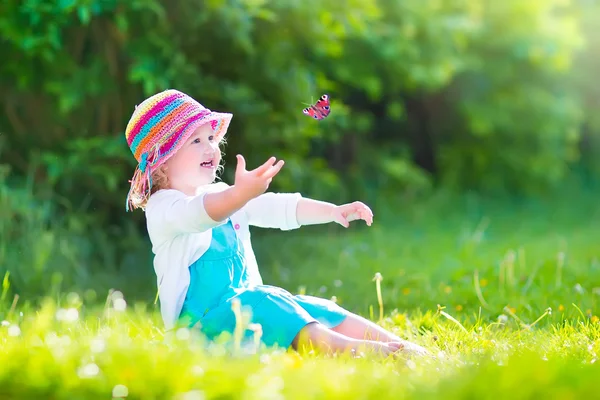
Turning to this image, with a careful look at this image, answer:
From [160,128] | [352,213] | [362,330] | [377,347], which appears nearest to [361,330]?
[362,330]

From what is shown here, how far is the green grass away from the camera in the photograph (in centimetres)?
234

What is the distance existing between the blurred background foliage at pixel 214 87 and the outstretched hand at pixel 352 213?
7.96 feet

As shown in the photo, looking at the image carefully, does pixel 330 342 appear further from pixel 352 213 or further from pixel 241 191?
pixel 241 191

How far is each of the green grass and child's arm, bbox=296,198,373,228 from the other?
65 cm

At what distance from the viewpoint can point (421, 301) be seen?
4883mm

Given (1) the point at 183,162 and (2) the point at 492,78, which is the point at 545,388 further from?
(2) the point at 492,78

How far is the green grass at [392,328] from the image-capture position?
2.34 metres

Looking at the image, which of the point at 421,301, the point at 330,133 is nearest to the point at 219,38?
the point at 330,133

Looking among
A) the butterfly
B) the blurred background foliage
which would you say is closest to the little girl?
the butterfly

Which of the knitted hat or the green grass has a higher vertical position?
the knitted hat

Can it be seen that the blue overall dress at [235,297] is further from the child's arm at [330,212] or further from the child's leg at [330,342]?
the child's arm at [330,212]

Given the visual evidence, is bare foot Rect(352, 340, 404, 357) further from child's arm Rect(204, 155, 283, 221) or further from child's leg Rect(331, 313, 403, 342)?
child's arm Rect(204, 155, 283, 221)

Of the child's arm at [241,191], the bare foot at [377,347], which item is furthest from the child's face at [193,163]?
the bare foot at [377,347]

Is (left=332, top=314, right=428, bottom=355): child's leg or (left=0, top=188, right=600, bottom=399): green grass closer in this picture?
(left=0, top=188, right=600, bottom=399): green grass
